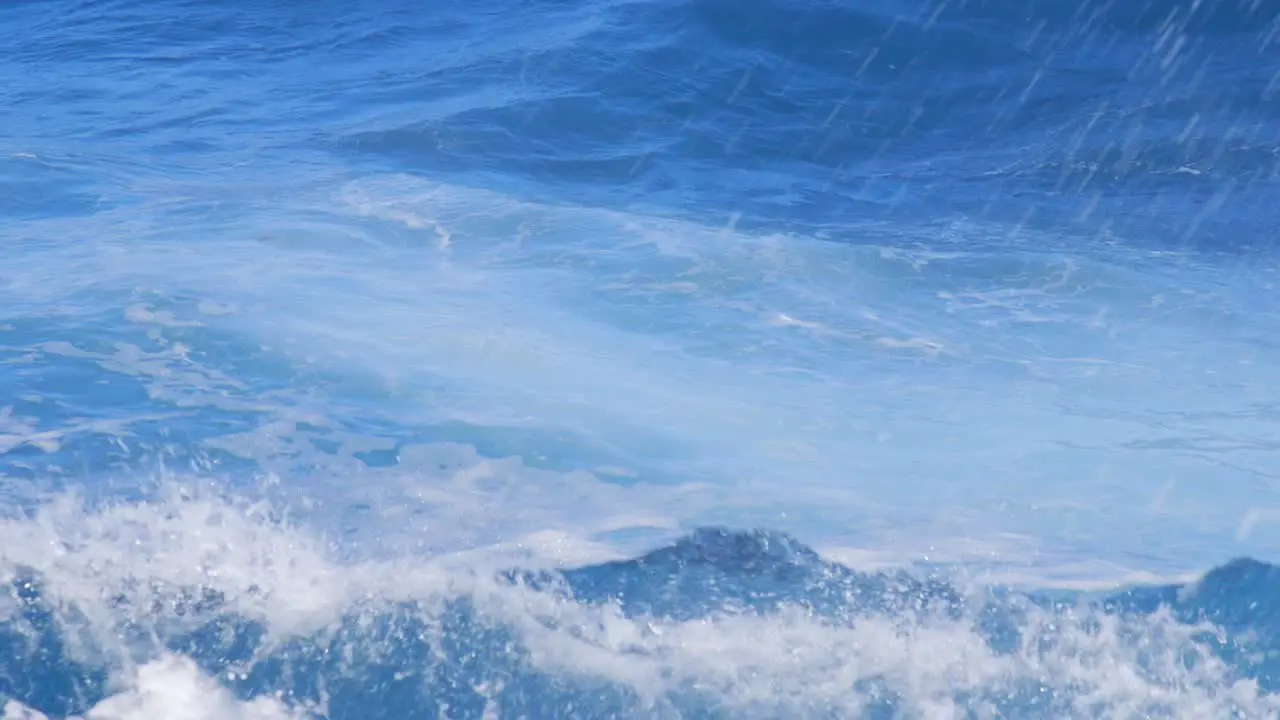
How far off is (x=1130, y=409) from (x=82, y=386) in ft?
19.7

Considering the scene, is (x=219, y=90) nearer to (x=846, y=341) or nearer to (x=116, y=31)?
(x=116, y=31)

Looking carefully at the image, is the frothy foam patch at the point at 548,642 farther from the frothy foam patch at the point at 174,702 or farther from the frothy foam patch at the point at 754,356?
the frothy foam patch at the point at 754,356

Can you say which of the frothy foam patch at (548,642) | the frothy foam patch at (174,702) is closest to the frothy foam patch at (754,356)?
the frothy foam patch at (548,642)

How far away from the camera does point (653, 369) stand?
7.46 m

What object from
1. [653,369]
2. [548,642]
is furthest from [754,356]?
[548,642]

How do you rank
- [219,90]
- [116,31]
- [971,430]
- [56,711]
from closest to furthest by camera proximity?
[56,711] < [971,430] < [219,90] < [116,31]

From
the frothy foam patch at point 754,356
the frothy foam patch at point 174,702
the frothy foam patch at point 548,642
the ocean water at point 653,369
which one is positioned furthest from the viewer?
the frothy foam patch at point 754,356

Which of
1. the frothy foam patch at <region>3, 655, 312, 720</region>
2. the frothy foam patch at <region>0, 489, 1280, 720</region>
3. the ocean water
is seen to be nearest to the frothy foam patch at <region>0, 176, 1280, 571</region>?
the ocean water

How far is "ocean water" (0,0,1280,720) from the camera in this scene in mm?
4559

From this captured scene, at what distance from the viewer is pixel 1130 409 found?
24.0 feet

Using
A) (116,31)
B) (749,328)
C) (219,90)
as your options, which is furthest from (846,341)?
(116,31)

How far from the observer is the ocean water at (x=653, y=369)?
456cm

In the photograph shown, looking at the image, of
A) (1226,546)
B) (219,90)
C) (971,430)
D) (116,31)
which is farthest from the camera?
(116,31)

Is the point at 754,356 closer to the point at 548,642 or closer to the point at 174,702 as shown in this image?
the point at 548,642
